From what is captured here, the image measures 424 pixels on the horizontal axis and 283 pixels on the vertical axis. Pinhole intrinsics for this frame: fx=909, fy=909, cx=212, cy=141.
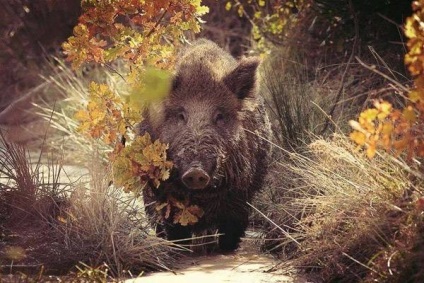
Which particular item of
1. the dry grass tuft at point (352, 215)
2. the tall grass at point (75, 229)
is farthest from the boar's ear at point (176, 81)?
the dry grass tuft at point (352, 215)

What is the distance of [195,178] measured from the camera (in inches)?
227

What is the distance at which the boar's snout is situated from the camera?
575 cm

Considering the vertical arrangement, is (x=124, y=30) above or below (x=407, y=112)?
above

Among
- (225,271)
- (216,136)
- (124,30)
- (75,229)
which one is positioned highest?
(124,30)

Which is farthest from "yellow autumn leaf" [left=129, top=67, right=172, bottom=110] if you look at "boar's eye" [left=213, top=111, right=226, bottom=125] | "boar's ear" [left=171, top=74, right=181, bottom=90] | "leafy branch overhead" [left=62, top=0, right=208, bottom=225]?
"boar's eye" [left=213, top=111, right=226, bottom=125]

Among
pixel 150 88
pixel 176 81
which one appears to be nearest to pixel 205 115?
pixel 176 81

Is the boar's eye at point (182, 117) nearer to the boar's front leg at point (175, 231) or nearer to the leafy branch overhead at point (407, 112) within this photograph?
the boar's front leg at point (175, 231)

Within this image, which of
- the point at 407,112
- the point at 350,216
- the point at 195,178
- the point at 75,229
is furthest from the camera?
the point at 195,178

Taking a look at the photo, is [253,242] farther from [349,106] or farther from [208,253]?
[349,106]

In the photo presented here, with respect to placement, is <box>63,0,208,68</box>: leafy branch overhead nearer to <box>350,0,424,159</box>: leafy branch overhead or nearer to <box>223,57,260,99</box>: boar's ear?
<box>223,57,260,99</box>: boar's ear

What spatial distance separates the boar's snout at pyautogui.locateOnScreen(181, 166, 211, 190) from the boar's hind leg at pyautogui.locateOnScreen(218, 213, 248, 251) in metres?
0.69

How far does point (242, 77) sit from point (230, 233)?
112 centimetres

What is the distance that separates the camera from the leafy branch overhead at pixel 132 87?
5.98 meters

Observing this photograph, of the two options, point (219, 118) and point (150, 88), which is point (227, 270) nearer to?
point (219, 118)
